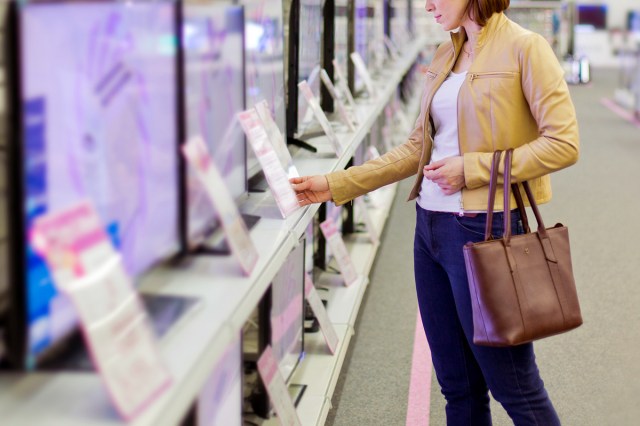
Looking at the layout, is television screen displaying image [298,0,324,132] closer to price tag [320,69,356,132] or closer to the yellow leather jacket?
price tag [320,69,356,132]

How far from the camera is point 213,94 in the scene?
69.2 inches

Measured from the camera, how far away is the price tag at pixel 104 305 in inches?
39.5

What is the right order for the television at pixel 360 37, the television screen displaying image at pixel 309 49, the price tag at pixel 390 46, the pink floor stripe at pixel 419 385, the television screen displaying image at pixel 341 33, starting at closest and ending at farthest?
1. the pink floor stripe at pixel 419 385
2. the television screen displaying image at pixel 309 49
3. the television screen displaying image at pixel 341 33
4. the television at pixel 360 37
5. the price tag at pixel 390 46

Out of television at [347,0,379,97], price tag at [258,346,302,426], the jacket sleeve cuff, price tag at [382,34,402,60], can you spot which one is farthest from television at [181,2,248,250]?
price tag at [382,34,402,60]

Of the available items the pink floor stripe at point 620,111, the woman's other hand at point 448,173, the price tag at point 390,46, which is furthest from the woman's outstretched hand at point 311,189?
the pink floor stripe at point 620,111

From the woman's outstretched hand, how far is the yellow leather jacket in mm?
336

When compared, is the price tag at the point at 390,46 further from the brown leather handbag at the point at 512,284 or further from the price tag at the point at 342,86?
the brown leather handbag at the point at 512,284

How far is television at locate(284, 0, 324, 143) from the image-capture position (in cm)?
299

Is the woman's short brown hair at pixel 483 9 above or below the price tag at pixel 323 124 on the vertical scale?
above

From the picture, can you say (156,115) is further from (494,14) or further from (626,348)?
(626,348)

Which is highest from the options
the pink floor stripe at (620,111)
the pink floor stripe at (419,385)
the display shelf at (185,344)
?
the display shelf at (185,344)

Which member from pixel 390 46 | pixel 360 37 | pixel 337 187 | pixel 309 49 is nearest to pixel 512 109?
pixel 337 187

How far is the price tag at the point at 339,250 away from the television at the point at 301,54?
42cm

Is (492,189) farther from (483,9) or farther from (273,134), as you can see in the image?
(273,134)
